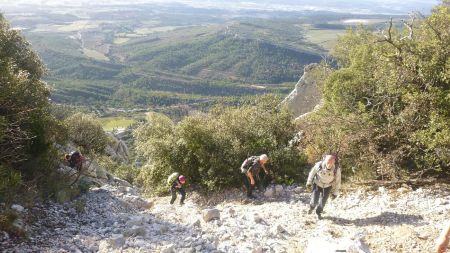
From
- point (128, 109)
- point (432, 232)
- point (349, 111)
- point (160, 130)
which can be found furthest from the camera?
point (128, 109)

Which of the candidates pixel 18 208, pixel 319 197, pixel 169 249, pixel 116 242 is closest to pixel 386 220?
pixel 319 197

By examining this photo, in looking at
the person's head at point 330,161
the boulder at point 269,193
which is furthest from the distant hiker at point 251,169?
the person's head at point 330,161

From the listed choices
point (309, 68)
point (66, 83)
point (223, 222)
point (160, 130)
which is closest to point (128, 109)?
point (66, 83)

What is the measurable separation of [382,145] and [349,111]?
13.6ft

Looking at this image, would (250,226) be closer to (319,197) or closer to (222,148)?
(319,197)

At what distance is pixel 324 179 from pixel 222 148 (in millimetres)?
7592

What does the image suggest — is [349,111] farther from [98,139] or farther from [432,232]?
[98,139]

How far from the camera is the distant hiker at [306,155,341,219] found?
12.8 m

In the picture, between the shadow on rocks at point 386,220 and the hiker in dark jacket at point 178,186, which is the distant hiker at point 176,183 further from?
the shadow on rocks at point 386,220

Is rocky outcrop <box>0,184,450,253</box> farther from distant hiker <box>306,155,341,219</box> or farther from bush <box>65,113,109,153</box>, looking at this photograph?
bush <box>65,113,109,153</box>

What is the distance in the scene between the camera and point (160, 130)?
2359 centimetres

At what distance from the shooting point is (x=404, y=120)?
54.0 feet

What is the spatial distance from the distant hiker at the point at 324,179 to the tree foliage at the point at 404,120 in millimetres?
3408

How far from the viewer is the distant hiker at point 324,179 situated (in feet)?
42.1
